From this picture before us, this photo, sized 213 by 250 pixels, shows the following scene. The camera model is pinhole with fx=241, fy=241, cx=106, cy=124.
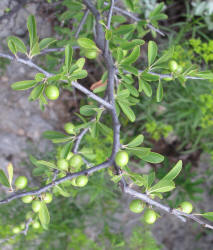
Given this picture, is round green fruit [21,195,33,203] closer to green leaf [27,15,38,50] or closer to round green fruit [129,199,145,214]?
round green fruit [129,199,145,214]

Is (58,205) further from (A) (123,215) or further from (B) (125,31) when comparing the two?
(B) (125,31)

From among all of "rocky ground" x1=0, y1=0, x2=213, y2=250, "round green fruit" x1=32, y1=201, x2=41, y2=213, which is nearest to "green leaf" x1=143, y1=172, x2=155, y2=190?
"round green fruit" x1=32, y1=201, x2=41, y2=213

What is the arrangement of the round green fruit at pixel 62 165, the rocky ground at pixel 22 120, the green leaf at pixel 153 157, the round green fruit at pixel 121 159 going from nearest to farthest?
the round green fruit at pixel 121 159 → the green leaf at pixel 153 157 → the round green fruit at pixel 62 165 → the rocky ground at pixel 22 120

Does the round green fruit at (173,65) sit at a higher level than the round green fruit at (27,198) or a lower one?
higher

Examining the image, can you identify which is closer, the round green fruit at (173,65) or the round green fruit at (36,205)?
the round green fruit at (36,205)

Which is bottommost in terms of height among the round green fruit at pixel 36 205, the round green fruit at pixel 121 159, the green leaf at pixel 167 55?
the round green fruit at pixel 36 205

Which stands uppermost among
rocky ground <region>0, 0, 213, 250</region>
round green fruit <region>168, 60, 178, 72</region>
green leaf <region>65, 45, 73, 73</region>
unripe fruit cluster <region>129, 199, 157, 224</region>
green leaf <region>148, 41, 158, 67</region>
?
green leaf <region>65, 45, 73, 73</region>

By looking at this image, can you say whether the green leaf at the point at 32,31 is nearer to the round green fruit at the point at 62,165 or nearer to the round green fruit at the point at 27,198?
the round green fruit at the point at 62,165

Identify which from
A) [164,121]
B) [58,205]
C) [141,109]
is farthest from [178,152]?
[58,205]

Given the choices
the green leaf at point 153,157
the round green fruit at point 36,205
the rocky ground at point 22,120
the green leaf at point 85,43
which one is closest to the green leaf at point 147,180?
the green leaf at point 153,157

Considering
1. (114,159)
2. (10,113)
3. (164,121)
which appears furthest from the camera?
(10,113)

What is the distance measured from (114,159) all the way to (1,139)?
108 inches

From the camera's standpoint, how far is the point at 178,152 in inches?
134

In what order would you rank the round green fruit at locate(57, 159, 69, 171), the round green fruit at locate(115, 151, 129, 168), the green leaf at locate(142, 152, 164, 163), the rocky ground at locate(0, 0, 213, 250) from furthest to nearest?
1. the rocky ground at locate(0, 0, 213, 250)
2. the round green fruit at locate(57, 159, 69, 171)
3. the green leaf at locate(142, 152, 164, 163)
4. the round green fruit at locate(115, 151, 129, 168)
